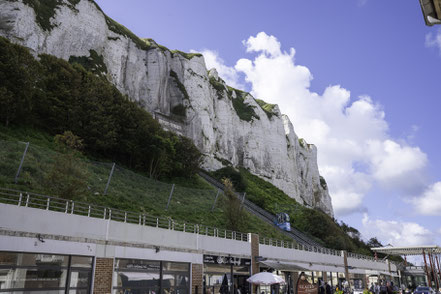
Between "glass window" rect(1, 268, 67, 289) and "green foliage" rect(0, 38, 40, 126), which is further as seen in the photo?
"green foliage" rect(0, 38, 40, 126)

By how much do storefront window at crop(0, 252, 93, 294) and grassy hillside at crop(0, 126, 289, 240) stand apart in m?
7.38

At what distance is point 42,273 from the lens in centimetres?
1452

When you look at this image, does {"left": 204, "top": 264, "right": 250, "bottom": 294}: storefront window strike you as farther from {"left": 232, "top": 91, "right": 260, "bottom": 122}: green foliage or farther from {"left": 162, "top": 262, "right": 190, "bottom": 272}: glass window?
{"left": 232, "top": 91, "right": 260, "bottom": 122}: green foliage

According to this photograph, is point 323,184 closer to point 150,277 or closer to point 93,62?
point 93,62

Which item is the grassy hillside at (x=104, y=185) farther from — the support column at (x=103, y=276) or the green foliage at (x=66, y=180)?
the support column at (x=103, y=276)

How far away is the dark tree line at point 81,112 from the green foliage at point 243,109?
1692 inches

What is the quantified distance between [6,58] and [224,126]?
49.9m

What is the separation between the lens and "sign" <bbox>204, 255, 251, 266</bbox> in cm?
2218

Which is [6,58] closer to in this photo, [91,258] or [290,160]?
[91,258]

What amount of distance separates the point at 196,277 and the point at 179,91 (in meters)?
55.7

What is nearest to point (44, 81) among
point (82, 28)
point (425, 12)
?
point (82, 28)

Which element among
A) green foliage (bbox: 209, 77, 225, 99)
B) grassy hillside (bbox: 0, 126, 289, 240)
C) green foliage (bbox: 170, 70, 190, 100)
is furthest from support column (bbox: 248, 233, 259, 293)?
green foliage (bbox: 209, 77, 225, 99)

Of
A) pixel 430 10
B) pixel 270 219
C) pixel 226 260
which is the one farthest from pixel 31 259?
pixel 270 219

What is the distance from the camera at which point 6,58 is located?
35.8m
